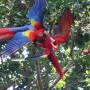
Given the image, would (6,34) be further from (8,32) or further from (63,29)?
(63,29)

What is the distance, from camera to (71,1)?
685 centimetres

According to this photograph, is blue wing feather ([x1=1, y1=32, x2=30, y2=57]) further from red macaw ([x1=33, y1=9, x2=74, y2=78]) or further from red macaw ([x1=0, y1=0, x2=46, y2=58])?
red macaw ([x1=33, y1=9, x2=74, y2=78])

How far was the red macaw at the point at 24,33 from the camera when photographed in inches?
187

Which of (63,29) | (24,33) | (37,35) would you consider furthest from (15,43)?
(63,29)

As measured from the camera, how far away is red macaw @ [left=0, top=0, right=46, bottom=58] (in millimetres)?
4758

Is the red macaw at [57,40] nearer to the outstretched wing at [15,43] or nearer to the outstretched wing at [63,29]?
the outstretched wing at [63,29]

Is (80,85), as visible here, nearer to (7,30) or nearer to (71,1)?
(71,1)

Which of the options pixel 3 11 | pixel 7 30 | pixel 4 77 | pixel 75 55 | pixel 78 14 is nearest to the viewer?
pixel 7 30

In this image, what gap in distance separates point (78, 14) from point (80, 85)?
871 cm

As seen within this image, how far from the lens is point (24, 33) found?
4.85 m

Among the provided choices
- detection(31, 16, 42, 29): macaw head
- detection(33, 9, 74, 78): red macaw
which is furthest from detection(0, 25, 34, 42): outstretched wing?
detection(33, 9, 74, 78): red macaw

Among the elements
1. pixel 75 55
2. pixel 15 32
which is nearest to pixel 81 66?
pixel 75 55

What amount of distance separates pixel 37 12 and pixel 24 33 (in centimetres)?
41

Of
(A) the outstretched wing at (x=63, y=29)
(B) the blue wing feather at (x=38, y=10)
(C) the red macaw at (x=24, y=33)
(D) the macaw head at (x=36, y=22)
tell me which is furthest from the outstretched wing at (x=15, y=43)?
(A) the outstretched wing at (x=63, y=29)
